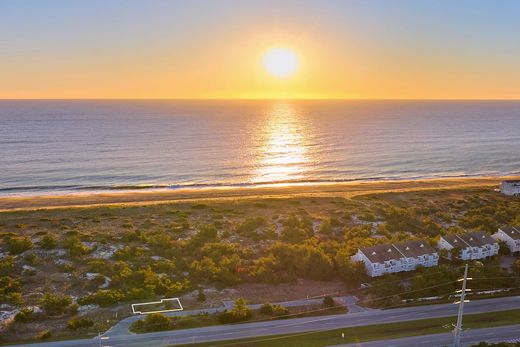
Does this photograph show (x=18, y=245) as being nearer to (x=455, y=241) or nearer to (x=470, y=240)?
(x=455, y=241)

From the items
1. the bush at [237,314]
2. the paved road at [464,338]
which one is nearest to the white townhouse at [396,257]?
the paved road at [464,338]

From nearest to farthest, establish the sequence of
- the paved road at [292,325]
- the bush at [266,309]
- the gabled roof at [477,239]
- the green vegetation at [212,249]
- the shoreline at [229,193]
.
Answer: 1. the paved road at [292,325]
2. the bush at [266,309]
3. the green vegetation at [212,249]
4. the gabled roof at [477,239]
5. the shoreline at [229,193]

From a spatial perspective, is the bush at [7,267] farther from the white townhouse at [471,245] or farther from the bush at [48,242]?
the white townhouse at [471,245]

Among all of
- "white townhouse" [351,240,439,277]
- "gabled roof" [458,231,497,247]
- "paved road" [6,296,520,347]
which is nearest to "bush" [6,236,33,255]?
"paved road" [6,296,520,347]

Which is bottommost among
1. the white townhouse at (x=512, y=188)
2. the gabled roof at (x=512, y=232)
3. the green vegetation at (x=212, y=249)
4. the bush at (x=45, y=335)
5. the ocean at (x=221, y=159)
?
the bush at (x=45, y=335)

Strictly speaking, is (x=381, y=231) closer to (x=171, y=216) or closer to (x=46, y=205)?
(x=171, y=216)

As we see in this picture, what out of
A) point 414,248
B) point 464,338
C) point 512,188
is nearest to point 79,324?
point 464,338
